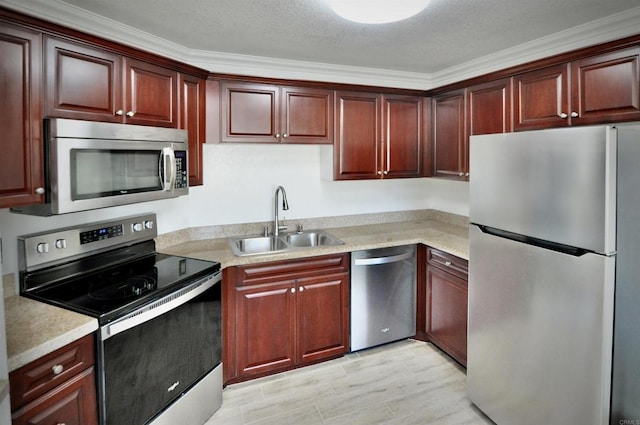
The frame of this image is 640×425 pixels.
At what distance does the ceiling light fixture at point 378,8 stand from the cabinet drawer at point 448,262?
165 cm

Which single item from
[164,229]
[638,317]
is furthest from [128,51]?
[638,317]

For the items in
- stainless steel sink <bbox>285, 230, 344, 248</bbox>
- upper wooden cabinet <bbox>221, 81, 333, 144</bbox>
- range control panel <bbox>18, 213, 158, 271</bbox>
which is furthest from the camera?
stainless steel sink <bbox>285, 230, 344, 248</bbox>

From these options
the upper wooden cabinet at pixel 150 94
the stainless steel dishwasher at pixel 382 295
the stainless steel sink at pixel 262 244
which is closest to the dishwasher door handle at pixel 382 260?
the stainless steel dishwasher at pixel 382 295

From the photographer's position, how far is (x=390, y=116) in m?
3.29

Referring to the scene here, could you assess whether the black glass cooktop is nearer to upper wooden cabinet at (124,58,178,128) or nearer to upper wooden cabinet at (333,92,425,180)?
upper wooden cabinet at (124,58,178,128)

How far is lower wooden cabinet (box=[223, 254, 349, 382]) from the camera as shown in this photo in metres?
2.56

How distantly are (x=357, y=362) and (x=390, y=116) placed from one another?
1.99m

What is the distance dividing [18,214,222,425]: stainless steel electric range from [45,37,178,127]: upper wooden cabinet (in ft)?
2.17

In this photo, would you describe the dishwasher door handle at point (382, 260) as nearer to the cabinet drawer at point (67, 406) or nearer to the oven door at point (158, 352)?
the oven door at point (158, 352)

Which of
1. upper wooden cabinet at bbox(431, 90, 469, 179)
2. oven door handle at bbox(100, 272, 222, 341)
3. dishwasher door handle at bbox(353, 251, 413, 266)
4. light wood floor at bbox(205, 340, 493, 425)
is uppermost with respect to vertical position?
upper wooden cabinet at bbox(431, 90, 469, 179)

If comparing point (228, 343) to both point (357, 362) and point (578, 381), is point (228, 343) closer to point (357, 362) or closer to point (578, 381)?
point (357, 362)

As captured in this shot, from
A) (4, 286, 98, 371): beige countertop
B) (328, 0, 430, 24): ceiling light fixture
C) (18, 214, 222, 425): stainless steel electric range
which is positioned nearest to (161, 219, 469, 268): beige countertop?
(18, 214, 222, 425): stainless steel electric range

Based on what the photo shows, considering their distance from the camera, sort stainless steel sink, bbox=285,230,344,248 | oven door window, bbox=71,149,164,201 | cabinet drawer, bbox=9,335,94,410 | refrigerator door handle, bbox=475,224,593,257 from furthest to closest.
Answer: stainless steel sink, bbox=285,230,344,248
oven door window, bbox=71,149,164,201
refrigerator door handle, bbox=475,224,593,257
cabinet drawer, bbox=9,335,94,410

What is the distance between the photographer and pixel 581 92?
7.22ft
